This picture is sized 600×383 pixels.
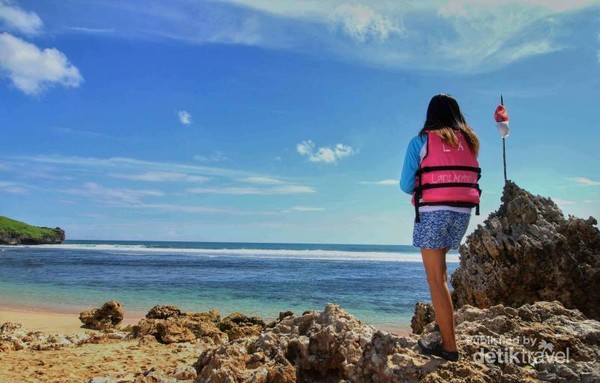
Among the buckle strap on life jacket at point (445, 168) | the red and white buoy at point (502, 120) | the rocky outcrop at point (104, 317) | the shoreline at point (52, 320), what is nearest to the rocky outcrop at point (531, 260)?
the red and white buoy at point (502, 120)

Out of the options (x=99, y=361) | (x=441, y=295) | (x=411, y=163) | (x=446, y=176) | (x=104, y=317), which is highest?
(x=411, y=163)

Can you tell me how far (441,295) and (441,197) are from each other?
0.75 meters

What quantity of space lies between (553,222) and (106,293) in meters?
17.4

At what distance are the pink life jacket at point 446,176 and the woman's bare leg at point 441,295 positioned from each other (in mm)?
319

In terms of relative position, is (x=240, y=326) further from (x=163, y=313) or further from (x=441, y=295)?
(x=441, y=295)

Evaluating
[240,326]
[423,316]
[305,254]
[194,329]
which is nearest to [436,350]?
[423,316]

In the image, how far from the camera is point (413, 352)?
3.72m

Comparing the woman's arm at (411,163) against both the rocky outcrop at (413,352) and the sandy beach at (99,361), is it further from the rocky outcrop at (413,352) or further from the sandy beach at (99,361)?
the sandy beach at (99,361)

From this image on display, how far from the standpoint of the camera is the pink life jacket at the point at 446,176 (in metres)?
3.68

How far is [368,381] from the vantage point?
3.72 meters

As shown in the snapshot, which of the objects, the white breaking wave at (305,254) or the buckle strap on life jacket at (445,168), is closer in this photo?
the buckle strap on life jacket at (445,168)

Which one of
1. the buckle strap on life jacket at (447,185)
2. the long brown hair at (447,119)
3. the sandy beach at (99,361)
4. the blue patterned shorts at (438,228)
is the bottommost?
the sandy beach at (99,361)

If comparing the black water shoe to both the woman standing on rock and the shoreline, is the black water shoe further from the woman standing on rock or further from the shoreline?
the shoreline

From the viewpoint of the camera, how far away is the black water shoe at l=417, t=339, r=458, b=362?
357cm
